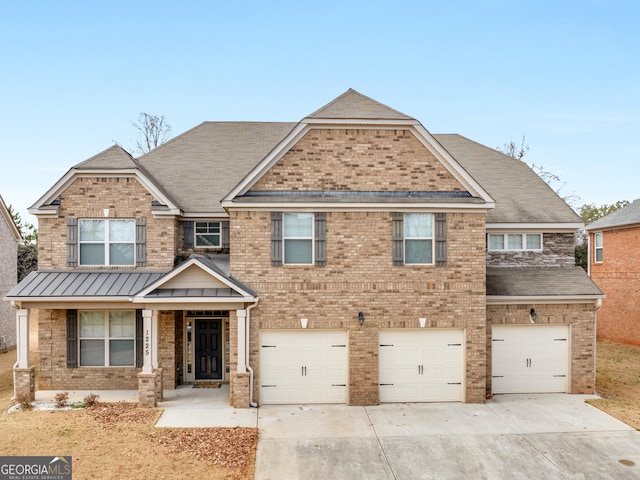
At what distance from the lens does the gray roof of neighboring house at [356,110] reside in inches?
456

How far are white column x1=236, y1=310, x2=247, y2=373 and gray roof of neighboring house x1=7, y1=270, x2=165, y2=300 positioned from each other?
117 inches

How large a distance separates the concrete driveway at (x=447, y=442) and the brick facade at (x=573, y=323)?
3.20 feet

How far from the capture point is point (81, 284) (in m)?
12.0

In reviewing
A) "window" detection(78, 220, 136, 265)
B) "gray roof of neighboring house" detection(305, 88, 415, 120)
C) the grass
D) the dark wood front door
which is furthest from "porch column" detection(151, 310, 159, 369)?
the grass

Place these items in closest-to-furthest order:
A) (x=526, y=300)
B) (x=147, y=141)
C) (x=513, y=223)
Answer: (x=526, y=300), (x=513, y=223), (x=147, y=141)

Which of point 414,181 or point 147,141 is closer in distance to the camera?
point 414,181

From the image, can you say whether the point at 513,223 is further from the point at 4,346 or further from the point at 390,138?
the point at 4,346

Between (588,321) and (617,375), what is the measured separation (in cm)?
412

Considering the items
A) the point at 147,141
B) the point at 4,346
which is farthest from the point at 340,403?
the point at 147,141

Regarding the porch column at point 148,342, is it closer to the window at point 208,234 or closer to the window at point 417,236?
the window at point 208,234

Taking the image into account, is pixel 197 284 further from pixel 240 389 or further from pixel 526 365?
pixel 526 365

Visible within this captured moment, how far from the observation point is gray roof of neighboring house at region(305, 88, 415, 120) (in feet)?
38.0

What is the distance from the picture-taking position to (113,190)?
12742 mm

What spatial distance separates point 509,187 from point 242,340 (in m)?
10.6
